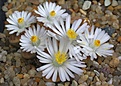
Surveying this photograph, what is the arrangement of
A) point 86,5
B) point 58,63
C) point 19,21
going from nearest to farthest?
1. point 58,63
2. point 19,21
3. point 86,5

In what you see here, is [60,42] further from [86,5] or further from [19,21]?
[86,5]

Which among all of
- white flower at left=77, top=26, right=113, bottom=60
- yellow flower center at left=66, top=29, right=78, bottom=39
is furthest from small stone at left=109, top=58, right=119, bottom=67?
yellow flower center at left=66, top=29, right=78, bottom=39

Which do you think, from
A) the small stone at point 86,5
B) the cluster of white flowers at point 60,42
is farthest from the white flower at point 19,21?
the small stone at point 86,5

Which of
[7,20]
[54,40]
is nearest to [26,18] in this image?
[7,20]

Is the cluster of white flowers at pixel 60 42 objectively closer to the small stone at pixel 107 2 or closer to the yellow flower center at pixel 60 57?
the yellow flower center at pixel 60 57

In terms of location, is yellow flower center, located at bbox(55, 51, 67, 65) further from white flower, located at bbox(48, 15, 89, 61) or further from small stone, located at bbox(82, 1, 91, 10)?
small stone, located at bbox(82, 1, 91, 10)

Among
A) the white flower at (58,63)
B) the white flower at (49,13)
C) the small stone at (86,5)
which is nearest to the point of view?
the white flower at (58,63)

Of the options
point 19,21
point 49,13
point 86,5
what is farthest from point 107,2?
point 19,21
